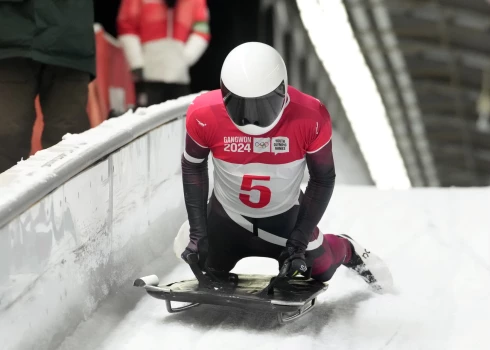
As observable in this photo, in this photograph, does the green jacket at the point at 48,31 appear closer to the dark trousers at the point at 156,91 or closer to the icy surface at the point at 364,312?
the icy surface at the point at 364,312

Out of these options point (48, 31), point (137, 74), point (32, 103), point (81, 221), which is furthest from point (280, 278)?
point (137, 74)

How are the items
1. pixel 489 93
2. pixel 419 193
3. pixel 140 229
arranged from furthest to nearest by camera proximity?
pixel 489 93 → pixel 419 193 → pixel 140 229

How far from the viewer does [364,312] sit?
3182 mm

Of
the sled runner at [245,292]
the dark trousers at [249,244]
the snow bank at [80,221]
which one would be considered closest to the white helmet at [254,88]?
the dark trousers at [249,244]

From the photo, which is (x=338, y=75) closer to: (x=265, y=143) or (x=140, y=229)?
(x=140, y=229)

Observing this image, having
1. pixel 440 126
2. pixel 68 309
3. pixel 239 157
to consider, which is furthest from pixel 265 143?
pixel 440 126

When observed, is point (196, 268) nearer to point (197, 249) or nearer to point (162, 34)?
point (197, 249)

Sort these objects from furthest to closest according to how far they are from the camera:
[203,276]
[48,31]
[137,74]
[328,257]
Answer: [137,74] < [48,31] < [328,257] < [203,276]

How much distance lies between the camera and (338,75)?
9609mm

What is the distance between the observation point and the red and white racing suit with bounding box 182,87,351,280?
2910 mm

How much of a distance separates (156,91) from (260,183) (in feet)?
10.1

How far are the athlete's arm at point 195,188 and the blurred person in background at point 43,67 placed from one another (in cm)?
106

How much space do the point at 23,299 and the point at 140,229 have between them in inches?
50.5

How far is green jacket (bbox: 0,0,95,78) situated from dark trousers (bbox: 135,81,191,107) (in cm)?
190
